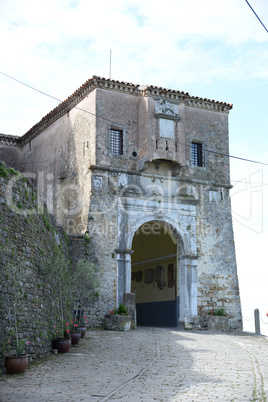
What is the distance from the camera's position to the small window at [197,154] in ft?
76.1

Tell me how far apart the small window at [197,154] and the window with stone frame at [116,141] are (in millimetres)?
3493

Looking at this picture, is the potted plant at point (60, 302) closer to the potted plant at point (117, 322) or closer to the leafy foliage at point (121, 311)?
the potted plant at point (117, 322)

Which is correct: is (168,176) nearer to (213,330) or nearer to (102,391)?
(213,330)

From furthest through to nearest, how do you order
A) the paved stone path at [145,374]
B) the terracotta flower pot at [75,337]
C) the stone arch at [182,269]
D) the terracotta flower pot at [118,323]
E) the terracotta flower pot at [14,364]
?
the stone arch at [182,269], the terracotta flower pot at [118,323], the terracotta flower pot at [75,337], the terracotta flower pot at [14,364], the paved stone path at [145,374]

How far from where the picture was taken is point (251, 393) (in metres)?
8.22

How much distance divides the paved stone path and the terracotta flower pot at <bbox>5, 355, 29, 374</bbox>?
191 mm

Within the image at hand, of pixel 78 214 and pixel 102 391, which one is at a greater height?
pixel 78 214

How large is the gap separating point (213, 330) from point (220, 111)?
9.88 m

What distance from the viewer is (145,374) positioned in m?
9.94

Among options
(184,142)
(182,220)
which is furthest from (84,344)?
(184,142)

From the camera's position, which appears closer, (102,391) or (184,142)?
(102,391)

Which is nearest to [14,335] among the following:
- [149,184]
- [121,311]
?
[121,311]

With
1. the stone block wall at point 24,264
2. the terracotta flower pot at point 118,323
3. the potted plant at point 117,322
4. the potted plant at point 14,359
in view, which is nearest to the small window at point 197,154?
the potted plant at point 117,322

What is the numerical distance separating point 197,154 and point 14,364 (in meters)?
15.6
